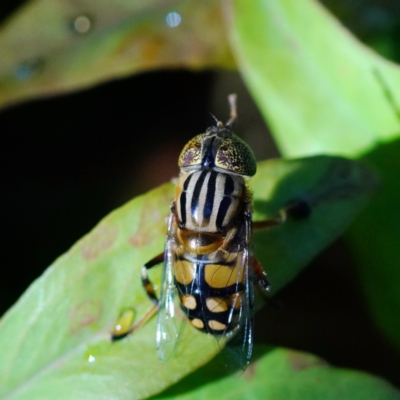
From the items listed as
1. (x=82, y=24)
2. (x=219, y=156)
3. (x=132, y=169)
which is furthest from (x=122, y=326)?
(x=82, y=24)

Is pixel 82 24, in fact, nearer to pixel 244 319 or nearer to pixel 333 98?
pixel 333 98

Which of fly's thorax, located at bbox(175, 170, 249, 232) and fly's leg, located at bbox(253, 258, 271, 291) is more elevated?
fly's thorax, located at bbox(175, 170, 249, 232)

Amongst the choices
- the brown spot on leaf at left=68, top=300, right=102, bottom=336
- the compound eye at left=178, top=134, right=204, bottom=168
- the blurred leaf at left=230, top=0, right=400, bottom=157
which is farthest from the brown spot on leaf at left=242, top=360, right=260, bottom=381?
the blurred leaf at left=230, top=0, right=400, bottom=157

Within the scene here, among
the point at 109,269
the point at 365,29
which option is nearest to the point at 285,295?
the point at 109,269

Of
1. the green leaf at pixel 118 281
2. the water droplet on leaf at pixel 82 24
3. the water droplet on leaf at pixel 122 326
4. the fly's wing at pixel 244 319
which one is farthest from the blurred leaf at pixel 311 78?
the water droplet on leaf at pixel 122 326

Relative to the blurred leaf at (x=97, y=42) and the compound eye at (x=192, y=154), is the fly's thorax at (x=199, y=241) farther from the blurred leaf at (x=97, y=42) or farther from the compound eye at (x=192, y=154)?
the blurred leaf at (x=97, y=42)

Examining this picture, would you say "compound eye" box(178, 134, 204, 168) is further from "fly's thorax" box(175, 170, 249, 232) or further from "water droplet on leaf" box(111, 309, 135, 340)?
"water droplet on leaf" box(111, 309, 135, 340)

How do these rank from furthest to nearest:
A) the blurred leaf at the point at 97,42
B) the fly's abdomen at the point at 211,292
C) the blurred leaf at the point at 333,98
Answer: the blurred leaf at the point at 97,42 < the blurred leaf at the point at 333,98 < the fly's abdomen at the point at 211,292
